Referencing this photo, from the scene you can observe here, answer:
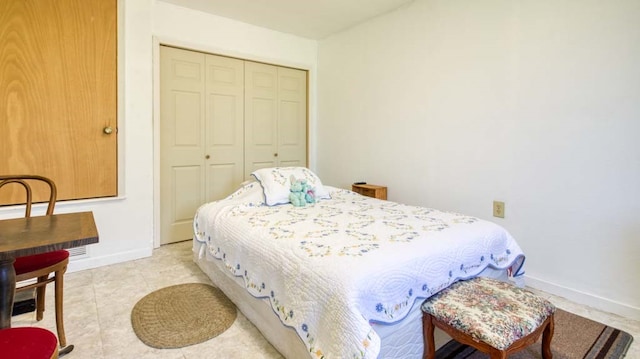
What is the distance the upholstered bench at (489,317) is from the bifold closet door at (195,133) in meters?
2.77

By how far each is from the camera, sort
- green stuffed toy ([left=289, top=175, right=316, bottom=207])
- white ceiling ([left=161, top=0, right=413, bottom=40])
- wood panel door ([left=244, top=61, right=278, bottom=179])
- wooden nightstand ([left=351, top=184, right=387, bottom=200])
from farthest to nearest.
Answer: wood panel door ([left=244, top=61, right=278, bottom=179]) < wooden nightstand ([left=351, top=184, right=387, bottom=200]) < white ceiling ([left=161, top=0, right=413, bottom=40]) < green stuffed toy ([left=289, top=175, right=316, bottom=207])

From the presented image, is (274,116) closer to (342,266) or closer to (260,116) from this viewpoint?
(260,116)

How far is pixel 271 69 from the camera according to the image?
400cm

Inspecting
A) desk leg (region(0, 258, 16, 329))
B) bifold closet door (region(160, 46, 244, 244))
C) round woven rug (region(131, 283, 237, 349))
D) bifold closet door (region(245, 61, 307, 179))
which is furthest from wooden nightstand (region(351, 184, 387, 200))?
desk leg (region(0, 258, 16, 329))

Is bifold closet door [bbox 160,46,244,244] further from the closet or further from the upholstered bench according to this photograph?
the upholstered bench

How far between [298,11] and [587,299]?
3.29 metres

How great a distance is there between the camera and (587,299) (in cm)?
224

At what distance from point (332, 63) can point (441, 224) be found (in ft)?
9.05

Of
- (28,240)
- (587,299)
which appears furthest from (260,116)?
(587,299)

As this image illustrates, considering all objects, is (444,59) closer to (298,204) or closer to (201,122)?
(298,204)

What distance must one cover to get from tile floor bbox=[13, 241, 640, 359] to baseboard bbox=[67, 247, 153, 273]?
65mm

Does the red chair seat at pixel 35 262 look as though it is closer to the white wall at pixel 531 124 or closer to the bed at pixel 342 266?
the bed at pixel 342 266

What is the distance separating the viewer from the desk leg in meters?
1.20

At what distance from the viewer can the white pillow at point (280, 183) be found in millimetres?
2576
